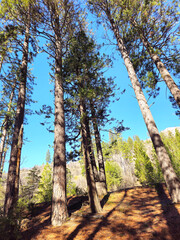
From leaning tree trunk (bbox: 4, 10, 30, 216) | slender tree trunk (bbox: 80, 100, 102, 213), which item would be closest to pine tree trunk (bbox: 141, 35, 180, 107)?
slender tree trunk (bbox: 80, 100, 102, 213)

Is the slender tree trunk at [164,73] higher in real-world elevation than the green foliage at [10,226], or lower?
higher

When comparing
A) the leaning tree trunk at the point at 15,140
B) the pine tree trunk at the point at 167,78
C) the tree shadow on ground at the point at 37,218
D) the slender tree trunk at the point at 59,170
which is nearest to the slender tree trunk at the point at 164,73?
the pine tree trunk at the point at 167,78

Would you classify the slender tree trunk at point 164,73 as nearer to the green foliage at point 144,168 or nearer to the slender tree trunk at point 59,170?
the slender tree trunk at point 59,170

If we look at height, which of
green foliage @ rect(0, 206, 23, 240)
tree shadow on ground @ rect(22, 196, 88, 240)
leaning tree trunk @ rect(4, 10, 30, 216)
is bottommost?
tree shadow on ground @ rect(22, 196, 88, 240)

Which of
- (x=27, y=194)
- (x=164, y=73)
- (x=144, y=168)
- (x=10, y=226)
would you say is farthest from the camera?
(x=144, y=168)

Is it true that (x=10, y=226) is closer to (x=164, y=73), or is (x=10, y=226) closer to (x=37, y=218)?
(x=37, y=218)

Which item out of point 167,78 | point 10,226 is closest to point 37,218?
point 10,226

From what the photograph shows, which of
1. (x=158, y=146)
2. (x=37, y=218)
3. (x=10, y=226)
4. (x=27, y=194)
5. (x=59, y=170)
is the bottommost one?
(x=37, y=218)

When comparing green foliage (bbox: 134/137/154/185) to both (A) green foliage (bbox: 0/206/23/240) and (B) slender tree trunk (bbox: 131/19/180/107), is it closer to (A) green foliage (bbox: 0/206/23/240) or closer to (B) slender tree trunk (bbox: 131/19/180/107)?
(B) slender tree trunk (bbox: 131/19/180/107)

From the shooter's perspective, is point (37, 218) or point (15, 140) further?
point (15, 140)

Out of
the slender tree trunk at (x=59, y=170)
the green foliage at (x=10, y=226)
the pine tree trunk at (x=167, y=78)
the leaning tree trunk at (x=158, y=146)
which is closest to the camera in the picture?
the green foliage at (x=10, y=226)

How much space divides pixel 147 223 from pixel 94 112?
6098 mm

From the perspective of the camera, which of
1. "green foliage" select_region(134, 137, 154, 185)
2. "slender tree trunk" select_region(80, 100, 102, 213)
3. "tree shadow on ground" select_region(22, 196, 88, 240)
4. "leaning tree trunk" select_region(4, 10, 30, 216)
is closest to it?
"tree shadow on ground" select_region(22, 196, 88, 240)

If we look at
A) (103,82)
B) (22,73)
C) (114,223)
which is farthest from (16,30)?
(114,223)
